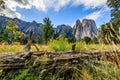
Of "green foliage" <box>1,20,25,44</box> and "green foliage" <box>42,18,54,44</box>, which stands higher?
"green foliage" <box>42,18,54,44</box>

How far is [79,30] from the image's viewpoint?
160m

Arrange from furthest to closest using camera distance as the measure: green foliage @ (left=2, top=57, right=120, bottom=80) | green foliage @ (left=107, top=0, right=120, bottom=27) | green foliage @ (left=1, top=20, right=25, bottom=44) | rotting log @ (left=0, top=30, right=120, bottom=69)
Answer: green foliage @ (left=107, top=0, right=120, bottom=27) → green foliage @ (left=1, top=20, right=25, bottom=44) → rotting log @ (left=0, top=30, right=120, bottom=69) → green foliage @ (left=2, top=57, right=120, bottom=80)

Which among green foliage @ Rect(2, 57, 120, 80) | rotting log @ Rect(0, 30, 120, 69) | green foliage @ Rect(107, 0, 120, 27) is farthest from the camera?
green foliage @ Rect(107, 0, 120, 27)

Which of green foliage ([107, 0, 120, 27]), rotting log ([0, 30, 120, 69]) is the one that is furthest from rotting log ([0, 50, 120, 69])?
green foliage ([107, 0, 120, 27])

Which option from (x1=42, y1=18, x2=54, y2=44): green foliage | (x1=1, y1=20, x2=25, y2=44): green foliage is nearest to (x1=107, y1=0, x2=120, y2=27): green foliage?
(x1=42, y1=18, x2=54, y2=44): green foliage

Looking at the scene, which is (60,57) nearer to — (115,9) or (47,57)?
(47,57)

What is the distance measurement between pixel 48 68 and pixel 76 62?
857 millimetres

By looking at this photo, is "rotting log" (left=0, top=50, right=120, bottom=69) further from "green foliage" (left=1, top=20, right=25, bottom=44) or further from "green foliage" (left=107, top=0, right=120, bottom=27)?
"green foliage" (left=107, top=0, right=120, bottom=27)

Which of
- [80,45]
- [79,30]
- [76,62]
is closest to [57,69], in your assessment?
[76,62]

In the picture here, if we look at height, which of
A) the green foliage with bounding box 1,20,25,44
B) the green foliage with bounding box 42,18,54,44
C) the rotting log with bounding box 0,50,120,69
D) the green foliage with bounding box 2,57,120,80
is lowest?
the green foliage with bounding box 2,57,120,80

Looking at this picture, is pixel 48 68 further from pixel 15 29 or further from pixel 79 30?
pixel 79 30

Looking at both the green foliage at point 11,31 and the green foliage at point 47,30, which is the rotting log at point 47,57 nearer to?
the green foliage at point 11,31

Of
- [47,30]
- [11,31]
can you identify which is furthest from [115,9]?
[11,31]

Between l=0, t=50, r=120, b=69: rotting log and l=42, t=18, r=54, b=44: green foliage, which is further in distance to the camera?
l=42, t=18, r=54, b=44: green foliage
